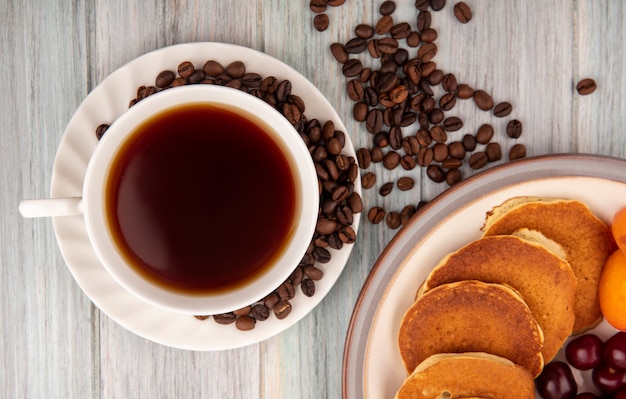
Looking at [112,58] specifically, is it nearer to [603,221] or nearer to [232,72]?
[232,72]

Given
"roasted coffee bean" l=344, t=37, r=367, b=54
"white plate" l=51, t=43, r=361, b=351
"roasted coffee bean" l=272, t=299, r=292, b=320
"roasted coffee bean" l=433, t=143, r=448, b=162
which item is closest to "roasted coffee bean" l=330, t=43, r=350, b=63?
"roasted coffee bean" l=344, t=37, r=367, b=54

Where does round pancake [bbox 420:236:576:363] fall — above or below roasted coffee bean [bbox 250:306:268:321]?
above

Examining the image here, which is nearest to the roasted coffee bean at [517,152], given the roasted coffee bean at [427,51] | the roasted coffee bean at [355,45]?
the roasted coffee bean at [427,51]

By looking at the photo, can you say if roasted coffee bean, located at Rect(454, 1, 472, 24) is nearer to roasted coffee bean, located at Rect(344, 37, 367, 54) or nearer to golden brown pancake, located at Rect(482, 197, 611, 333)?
roasted coffee bean, located at Rect(344, 37, 367, 54)

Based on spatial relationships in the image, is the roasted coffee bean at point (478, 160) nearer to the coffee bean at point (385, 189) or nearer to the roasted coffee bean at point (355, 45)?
the coffee bean at point (385, 189)

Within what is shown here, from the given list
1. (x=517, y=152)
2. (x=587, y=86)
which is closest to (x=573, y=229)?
(x=517, y=152)

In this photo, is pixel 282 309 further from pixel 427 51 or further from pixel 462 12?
pixel 462 12

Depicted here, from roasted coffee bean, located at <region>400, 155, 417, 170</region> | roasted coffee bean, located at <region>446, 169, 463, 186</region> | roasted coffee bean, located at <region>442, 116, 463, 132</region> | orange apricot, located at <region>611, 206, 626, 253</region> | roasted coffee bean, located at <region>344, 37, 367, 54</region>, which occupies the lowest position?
orange apricot, located at <region>611, 206, 626, 253</region>
